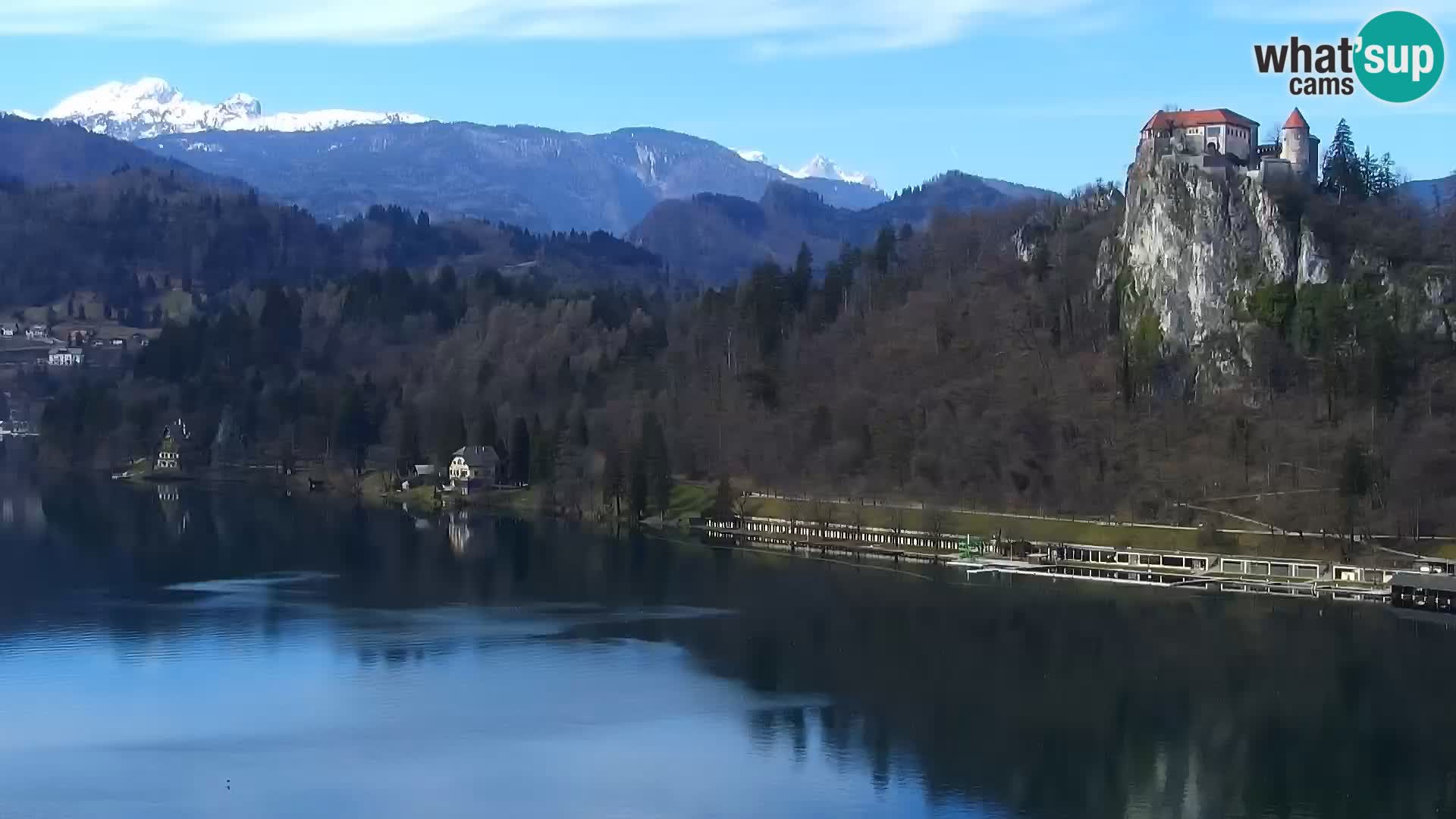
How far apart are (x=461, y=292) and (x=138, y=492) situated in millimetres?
46474

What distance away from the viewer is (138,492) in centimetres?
10406

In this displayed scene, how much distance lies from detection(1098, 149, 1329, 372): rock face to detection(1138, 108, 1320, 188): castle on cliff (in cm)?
98

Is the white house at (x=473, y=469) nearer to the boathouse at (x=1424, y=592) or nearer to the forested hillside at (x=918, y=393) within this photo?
the forested hillside at (x=918, y=393)

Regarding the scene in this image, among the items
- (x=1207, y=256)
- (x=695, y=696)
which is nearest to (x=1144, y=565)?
(x=1207, y=256)

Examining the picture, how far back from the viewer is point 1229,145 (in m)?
85.4

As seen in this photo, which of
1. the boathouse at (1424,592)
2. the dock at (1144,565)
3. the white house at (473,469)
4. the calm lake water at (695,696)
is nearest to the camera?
the calm lake water at (695,696)

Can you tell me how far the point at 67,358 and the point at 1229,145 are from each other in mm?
100981

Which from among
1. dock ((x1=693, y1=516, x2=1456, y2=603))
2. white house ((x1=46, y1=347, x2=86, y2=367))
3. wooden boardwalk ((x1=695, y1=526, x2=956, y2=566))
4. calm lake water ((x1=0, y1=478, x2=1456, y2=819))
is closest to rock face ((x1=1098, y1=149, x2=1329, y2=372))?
dock ((x1=693, y1=516, x2=1456, y2=603))

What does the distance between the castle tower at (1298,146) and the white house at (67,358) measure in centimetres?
9995

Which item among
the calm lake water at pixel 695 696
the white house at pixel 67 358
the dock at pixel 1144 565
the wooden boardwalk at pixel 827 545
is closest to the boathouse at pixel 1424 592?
the dock at pixel 1144 565

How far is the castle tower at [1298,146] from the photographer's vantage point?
84.4m

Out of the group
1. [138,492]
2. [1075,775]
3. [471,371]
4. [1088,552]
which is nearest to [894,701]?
[1075,775]

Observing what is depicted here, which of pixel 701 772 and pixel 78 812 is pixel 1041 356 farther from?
pixel 78 812

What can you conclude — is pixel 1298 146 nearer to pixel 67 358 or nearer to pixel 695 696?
pixel 695 696
